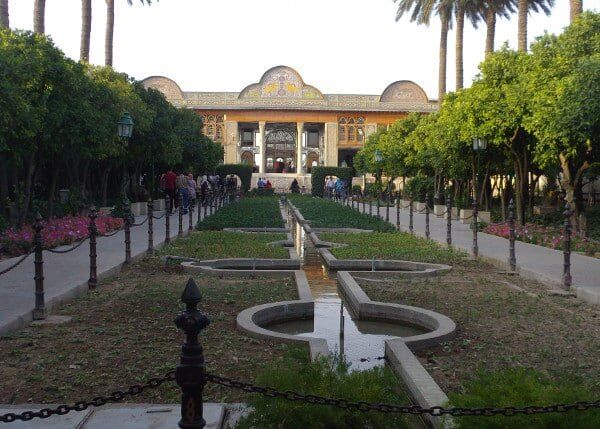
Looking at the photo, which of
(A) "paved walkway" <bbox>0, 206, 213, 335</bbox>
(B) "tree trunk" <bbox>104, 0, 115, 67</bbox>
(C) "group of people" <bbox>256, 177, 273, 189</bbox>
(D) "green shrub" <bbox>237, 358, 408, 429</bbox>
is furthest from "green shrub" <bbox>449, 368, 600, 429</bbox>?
(C) "group of people" <bbox>256, 177, 273, 189</bbox>

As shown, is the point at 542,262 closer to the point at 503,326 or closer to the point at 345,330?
the point at 503,326

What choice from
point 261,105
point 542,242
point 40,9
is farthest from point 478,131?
point 261,105

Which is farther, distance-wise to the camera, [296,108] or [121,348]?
[296,108]

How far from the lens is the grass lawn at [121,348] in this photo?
4.90 metres

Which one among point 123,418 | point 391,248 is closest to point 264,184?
point 391,248

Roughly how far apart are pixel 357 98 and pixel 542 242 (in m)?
45.5

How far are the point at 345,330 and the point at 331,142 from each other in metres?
53.8

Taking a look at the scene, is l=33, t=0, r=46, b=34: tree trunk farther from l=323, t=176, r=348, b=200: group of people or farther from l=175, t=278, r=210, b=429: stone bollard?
l=323, t=176, r=348, b=200: group of people

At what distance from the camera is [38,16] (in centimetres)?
2080

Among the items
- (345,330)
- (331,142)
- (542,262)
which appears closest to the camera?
(345,330)

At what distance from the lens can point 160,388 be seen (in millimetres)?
4930

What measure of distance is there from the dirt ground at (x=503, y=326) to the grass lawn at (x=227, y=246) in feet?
12.7

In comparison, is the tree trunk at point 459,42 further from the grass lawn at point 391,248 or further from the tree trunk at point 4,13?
the tree trunk at point 4,13

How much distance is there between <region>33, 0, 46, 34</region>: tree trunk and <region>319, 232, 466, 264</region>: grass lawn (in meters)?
10.1
